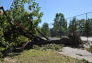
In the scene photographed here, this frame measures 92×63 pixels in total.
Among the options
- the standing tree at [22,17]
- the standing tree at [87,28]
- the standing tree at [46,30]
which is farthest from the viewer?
the standing tree at [46,30]

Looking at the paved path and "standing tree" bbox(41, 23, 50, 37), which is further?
"standing tree" bbox(41, 23, 50, 37)

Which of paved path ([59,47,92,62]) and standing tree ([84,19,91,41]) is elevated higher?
standing tree ([84,19,91,41])

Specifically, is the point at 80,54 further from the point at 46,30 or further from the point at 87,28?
the point at 46,30

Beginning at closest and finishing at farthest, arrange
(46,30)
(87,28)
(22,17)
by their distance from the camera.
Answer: (22,17) < (87,28) < (46,30)

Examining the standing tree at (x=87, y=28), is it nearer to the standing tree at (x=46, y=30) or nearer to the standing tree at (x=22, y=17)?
the standing tree at (x=22, y=17)

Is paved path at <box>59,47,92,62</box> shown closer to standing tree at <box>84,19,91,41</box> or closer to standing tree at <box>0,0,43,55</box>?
standing tree at <box>0,0,43,55</box>

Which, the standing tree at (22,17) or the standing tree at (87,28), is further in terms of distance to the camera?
the standing tree at (87,28)

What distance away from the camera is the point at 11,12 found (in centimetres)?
923

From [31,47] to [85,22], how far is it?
695 cm

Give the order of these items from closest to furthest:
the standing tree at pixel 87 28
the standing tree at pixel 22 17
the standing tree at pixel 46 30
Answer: the standing tree at pixel 22 17
the standing tree at pixel 87 28
the standing tree at pixel 46 30

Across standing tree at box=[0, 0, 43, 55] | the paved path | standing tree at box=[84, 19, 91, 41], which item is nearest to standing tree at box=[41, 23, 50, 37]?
standing tree at box=[84, 19, 91, 41]

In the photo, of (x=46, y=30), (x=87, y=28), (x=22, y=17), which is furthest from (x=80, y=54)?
(x=46, y=30)

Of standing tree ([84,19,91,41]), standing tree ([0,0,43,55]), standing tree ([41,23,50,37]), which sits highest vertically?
standing tree ([0,0,43,55])

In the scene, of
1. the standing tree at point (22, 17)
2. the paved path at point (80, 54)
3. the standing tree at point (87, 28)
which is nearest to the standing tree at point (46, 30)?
the standing tree at point (87, 28)
